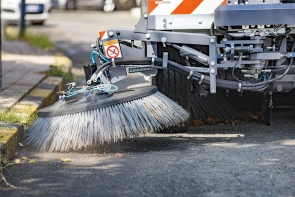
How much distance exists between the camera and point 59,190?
3971 millimetres

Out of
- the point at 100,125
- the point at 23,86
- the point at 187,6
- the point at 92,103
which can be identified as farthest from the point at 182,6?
the point at 23,86

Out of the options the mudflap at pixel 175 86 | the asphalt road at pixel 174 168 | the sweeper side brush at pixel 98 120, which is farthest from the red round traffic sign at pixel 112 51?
the asphalt road at pixel 174 168

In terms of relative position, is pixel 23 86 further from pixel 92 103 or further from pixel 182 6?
pixel 182 6

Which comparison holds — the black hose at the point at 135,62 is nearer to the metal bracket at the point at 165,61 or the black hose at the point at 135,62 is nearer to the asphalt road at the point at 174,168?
the metal bracket at the point at 165,61

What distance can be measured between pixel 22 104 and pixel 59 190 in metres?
2.23

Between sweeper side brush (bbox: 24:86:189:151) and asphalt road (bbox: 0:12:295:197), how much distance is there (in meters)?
0.11

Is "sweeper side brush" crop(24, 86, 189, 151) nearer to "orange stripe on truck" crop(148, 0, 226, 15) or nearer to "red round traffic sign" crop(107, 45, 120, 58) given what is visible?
"red round traffic sign" crop(107, 45, 120, 58)

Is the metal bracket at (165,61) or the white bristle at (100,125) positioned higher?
the metal bracket at (165,61)

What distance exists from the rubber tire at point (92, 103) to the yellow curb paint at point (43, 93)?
153cm

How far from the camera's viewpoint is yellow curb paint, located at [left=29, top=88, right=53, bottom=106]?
665 centimetres

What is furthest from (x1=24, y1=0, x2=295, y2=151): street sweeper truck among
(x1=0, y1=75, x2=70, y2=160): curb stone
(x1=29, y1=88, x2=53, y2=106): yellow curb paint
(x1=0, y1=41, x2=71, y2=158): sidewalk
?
(x1=29, y1=88, x2=53, y2=106): yellow curb paint

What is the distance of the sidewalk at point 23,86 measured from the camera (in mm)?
5027

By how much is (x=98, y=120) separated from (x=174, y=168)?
27.7 inches

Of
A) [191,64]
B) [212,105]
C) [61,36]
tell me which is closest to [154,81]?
[191,64]
